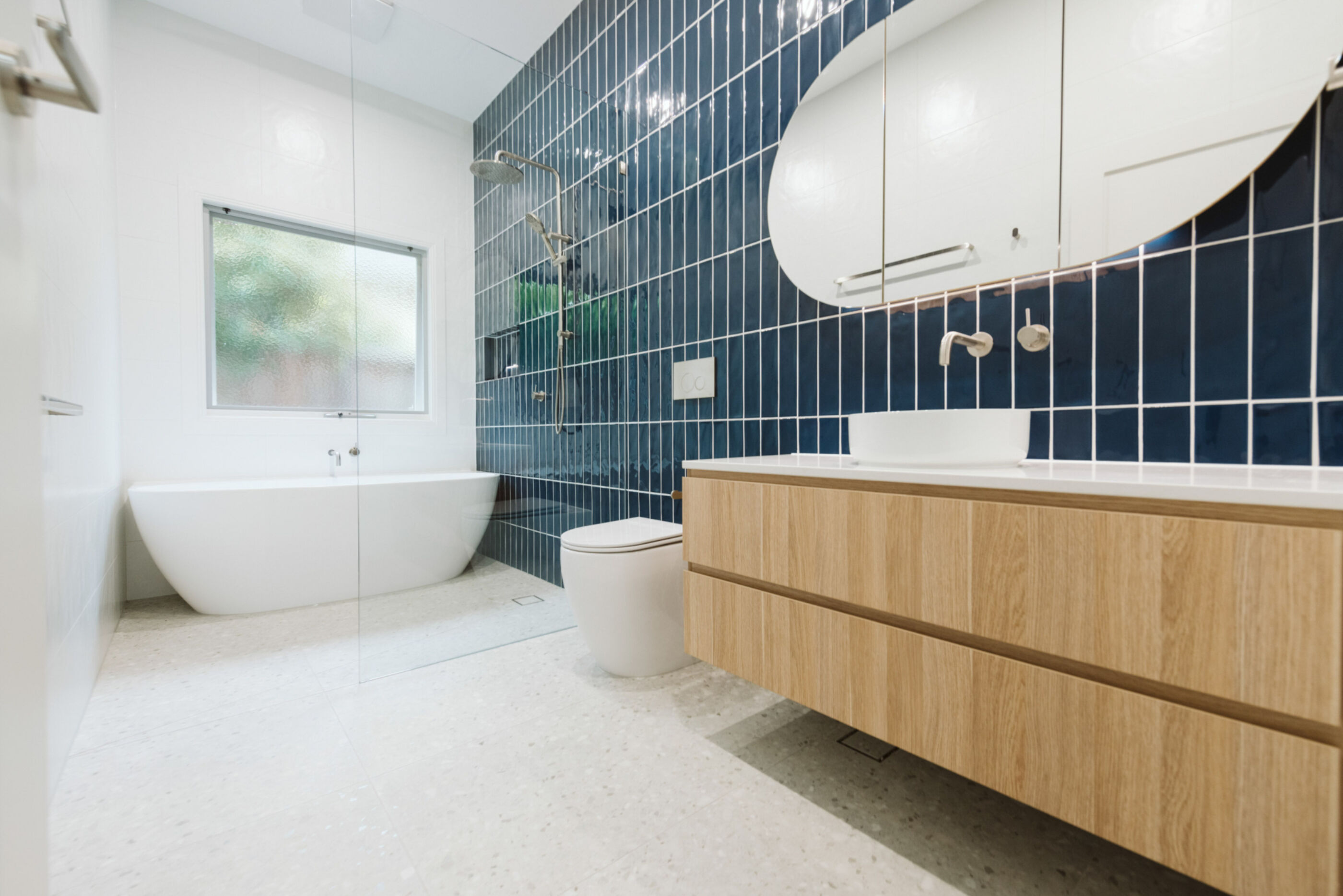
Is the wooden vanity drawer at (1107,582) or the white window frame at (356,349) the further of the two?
the white window frame at (356,349)

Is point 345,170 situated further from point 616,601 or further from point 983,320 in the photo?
point 983,320

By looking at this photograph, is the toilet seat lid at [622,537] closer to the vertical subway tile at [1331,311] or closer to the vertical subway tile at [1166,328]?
the vertical subway tile at [1166,328]

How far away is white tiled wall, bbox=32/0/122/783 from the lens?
1.19m

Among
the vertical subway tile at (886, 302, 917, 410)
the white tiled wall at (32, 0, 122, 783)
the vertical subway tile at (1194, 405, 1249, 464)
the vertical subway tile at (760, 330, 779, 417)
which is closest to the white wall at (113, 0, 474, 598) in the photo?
the white tiled wall at (32, 0, 122, 783)

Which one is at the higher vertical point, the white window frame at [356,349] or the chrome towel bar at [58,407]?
the white window frame at [356,349]

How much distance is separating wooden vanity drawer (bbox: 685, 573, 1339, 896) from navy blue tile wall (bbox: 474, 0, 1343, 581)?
1.86ft

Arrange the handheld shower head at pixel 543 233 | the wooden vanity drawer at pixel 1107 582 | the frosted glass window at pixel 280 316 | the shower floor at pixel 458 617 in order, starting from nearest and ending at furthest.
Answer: the wooden vanity drawer at pixel 1107 582 → the shower floor at pixel 458 617 → the handheld shower head at pixel 543 233 → the frosted glass window at pixel 280 316

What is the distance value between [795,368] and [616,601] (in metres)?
0.89

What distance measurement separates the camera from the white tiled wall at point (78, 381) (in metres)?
1.19

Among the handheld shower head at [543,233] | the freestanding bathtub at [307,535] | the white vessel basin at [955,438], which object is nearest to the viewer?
the white vessel basin at [955,438]

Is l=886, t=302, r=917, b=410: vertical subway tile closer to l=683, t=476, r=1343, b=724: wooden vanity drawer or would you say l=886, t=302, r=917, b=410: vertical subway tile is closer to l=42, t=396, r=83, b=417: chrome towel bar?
l=683, t=476, r=1343, b=724: wooden vanity drawer

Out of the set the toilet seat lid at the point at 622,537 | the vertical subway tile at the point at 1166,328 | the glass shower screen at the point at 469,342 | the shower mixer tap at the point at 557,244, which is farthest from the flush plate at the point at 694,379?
the vertical subway tile at the point at 1166,328

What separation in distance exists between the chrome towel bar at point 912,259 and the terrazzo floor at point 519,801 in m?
1.21

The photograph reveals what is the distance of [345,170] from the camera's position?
3.06 meters
